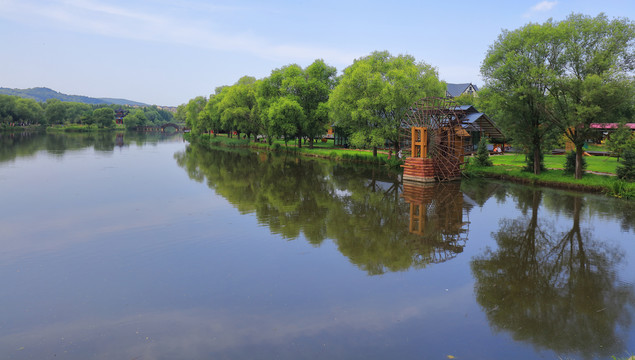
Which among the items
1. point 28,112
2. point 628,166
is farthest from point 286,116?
point 28,112

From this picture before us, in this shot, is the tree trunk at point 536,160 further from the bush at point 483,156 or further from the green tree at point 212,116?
the green tree at point 212,116

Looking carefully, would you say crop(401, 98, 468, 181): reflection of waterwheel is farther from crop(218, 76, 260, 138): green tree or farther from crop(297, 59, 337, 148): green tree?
crop(218, 76, 260, 138): green tree

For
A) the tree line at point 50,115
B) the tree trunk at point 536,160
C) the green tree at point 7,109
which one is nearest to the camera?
the tree trunk at point 536,160

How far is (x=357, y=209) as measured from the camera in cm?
2050

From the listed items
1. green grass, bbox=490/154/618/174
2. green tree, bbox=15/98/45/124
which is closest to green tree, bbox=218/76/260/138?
green grass, bbox=490/154/618/174

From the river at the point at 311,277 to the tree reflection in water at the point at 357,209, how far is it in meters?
0.13

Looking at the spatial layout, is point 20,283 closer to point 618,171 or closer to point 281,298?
point 281,298

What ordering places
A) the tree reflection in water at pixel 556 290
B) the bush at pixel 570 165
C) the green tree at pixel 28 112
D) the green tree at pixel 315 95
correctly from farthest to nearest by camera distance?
1. the green tree at pixel 28 112
2. the green tree at pixel 315 95
3. the bush at pixel 570 165
4. the tree reflection in water at pixel 556 290

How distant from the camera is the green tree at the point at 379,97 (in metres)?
36.3

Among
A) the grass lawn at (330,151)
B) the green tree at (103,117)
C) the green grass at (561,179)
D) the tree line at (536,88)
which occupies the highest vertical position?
the green tree at (103,117)

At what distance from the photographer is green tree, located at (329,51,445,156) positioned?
36.3m

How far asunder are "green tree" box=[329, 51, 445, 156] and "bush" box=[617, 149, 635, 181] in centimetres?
1656

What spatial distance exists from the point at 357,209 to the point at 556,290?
10757 millimetres

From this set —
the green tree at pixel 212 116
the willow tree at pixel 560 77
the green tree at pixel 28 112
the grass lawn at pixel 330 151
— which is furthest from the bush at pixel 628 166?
the green tree at pixel 28 112
